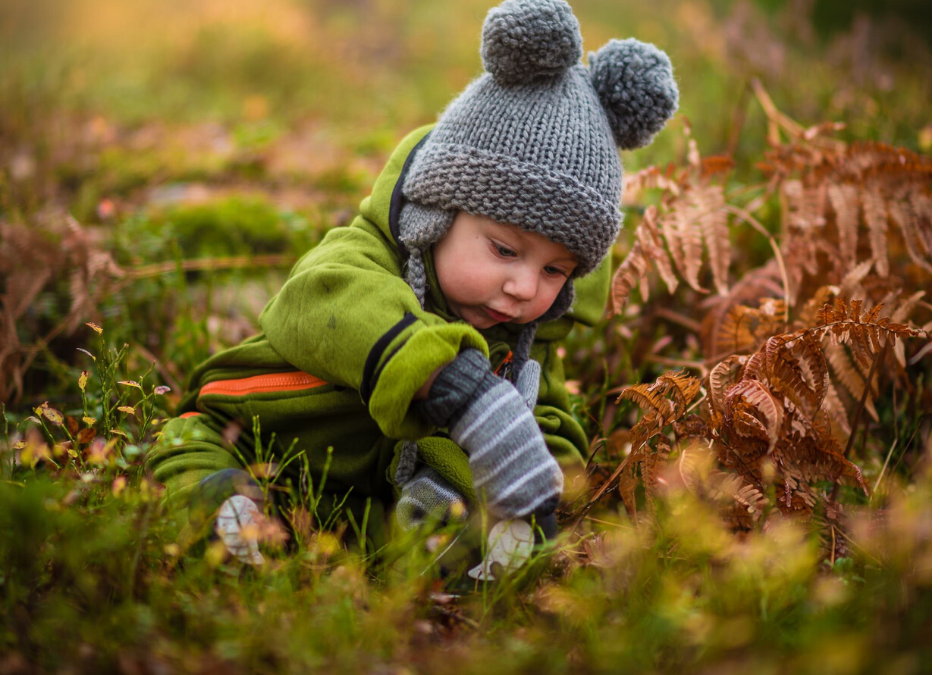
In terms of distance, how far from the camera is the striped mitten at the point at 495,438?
5.75ft

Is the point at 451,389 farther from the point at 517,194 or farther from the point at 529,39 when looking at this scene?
the point at 529,39

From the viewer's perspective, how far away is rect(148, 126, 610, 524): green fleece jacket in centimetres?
177

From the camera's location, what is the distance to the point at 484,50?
2.12 metres

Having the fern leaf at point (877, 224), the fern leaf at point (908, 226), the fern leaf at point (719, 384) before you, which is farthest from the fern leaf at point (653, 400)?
the fern leaf at point (908, 226)

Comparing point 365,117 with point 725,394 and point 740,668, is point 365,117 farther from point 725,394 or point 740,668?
point 740,668

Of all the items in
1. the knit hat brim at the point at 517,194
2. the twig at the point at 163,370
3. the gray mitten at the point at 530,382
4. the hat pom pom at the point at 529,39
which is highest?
the hat pom pom at the point at 529,39

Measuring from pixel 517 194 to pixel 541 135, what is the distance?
18 cm

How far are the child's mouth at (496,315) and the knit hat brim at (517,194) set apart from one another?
0.86 feet

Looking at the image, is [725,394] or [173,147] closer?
[725,394]

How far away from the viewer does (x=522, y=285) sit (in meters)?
2.07

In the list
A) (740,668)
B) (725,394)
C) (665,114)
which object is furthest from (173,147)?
(740,668)

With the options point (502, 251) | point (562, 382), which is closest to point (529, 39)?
point (502, 251)

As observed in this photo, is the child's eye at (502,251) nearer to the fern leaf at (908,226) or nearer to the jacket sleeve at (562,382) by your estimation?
the jacket sleeve at (562,382)

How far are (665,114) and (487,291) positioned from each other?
30.6 inches
